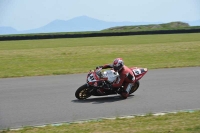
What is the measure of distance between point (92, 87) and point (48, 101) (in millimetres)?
1268

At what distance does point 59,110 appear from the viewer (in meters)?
9.38

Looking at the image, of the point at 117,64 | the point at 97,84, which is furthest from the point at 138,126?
the point at 117,64

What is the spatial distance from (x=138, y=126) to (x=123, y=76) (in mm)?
3864

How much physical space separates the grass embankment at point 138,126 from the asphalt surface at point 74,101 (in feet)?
2.49

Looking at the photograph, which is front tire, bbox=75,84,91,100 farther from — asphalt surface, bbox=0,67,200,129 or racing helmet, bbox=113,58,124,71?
racing helmet, bbox=113,58,124,71

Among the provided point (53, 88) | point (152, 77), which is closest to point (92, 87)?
point (53, 88)

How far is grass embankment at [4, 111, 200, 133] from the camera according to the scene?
681cm

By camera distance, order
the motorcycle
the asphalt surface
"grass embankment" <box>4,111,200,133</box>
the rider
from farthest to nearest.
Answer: the rider < the motorcycle < the asphalt surface < "grass embankment" <box>4,111,200,133</box>

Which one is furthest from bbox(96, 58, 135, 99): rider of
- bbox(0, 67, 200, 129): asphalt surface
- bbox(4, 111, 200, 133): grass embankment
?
bbox(4, 111, 200, 133): grass embankment

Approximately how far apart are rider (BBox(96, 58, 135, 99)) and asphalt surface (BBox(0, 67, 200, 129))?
0.89 feet

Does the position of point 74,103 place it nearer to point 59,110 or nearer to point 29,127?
point 59,110

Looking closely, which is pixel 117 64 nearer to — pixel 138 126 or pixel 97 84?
pixel 97 84

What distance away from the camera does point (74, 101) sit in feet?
34.9

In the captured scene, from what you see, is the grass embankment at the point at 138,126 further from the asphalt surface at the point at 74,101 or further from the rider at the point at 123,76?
the rider at the point at 123,76
